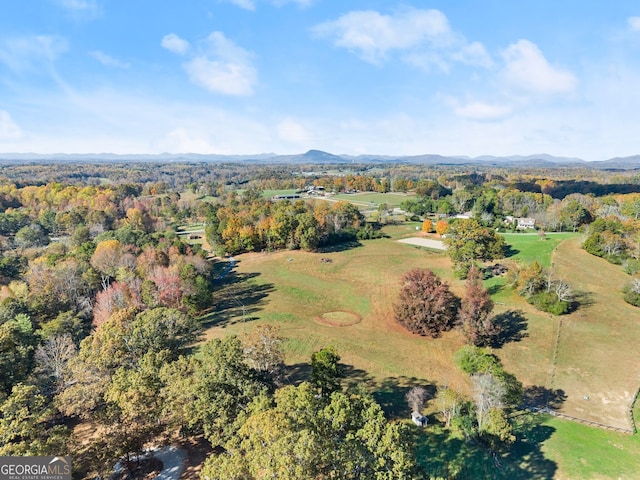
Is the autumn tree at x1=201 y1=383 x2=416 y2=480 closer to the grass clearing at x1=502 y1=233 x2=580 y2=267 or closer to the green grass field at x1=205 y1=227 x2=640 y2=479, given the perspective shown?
the green grass field at x1=205 y1=227 x2=640 y2=479

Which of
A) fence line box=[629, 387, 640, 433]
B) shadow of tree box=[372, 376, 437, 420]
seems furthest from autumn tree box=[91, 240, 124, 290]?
fence line box=[629, 387, 640, 433]

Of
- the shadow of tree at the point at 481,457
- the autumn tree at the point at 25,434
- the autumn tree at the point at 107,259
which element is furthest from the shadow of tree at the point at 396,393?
the autumn tree at the point at 107,259

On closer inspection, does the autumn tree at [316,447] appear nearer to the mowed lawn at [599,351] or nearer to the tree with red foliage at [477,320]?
the mowed lawn at [599,351]

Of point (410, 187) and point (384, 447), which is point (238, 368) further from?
point (410, 187)

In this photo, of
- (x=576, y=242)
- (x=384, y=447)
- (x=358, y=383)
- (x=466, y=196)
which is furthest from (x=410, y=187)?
(x=384, y=447)

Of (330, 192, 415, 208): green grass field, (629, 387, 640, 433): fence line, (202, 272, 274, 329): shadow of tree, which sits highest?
(330, 192, 415, 208): green grass field

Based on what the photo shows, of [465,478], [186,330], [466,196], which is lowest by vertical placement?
[465,478]
